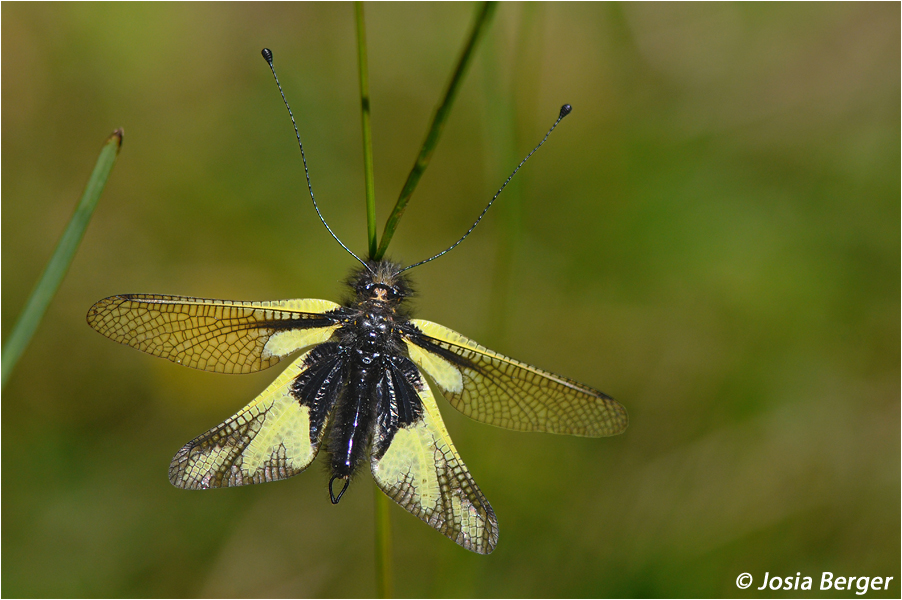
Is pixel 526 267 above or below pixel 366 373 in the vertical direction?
above

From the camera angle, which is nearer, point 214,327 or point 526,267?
point 214,327

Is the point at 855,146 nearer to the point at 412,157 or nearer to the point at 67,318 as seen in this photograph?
the point at 412,157

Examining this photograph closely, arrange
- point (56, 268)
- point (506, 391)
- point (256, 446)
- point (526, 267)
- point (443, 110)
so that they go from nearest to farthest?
point (56, 268), point (443, 110), point (256, 446), point (506, 391), point (526, 267)

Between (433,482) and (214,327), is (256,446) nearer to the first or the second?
(214,327)

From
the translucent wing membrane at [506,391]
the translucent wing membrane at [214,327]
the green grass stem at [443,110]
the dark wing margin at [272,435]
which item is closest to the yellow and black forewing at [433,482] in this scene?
the translucent wing membrane at [506,391]

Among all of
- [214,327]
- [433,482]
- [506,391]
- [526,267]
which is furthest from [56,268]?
[526,267]

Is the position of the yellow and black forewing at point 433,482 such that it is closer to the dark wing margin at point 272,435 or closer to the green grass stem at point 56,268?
the dark wing margin at point 272,435
